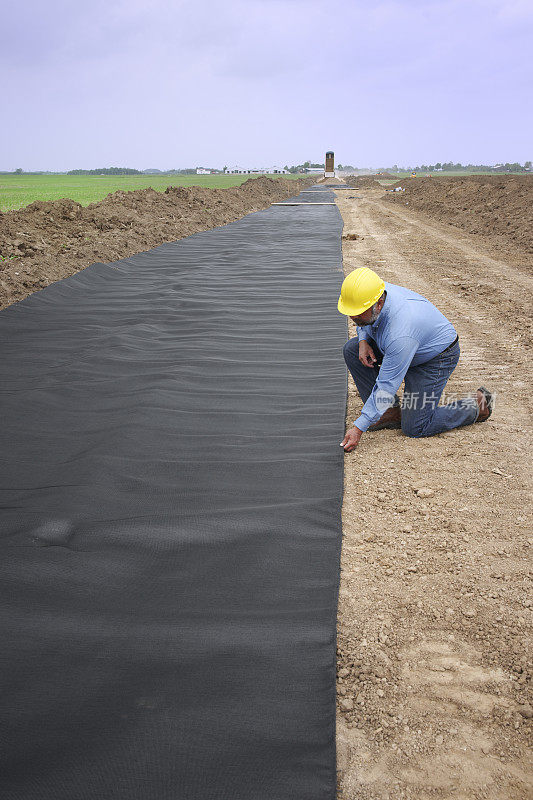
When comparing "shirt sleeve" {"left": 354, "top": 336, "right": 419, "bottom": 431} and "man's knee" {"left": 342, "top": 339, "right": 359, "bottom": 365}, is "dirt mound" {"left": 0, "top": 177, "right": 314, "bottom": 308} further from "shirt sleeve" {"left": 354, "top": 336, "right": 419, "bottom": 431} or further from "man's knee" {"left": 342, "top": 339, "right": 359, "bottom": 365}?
"shirt sleeve" {"left": 354, "top": 336, "right": 419, "bottom": 431}

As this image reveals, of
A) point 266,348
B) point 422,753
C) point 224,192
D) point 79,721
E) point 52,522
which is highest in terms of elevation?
point 224,192

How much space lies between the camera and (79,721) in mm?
1571

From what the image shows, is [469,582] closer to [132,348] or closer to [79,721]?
[79,721]

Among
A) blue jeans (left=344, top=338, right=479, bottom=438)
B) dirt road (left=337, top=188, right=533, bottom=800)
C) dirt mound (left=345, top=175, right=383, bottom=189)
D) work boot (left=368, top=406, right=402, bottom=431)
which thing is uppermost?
dirt mound (left=345, top=175, right=383, bottom=189)

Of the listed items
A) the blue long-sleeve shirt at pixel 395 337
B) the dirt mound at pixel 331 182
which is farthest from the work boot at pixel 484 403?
the dirt mound at pixel 331 182

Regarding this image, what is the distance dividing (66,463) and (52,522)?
56 centimetres

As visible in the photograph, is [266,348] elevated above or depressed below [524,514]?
above

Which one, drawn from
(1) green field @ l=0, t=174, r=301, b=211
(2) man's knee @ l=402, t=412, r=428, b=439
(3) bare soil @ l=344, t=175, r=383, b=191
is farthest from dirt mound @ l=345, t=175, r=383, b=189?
(2) man's knee @ l=402, t=412, r=428, b=439

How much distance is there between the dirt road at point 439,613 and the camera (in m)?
1.56

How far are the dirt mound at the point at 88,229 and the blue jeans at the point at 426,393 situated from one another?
4650 millimetres

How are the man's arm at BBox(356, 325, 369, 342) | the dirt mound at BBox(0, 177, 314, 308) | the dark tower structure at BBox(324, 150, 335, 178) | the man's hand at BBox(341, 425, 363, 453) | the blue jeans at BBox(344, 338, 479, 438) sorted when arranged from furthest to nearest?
the dark tower structure at BBox(324, 150, 335, 178)
the dirt mound at BBox(0, 177, 314, 308)
the blue jeans at BBox(344, 338, 479, 438)
the man's arm at BBox(356, 325, 369, 342)
the man's hand at BBox(341, 425, 363, 453)

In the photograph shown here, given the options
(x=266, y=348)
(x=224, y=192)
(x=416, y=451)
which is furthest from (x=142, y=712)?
(x=224, y=192)

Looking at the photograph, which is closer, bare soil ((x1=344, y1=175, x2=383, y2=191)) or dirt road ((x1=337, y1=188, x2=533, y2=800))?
dirt road ((x1=337, y1=188, x2=533, y2=800))

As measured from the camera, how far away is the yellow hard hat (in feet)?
8.93
